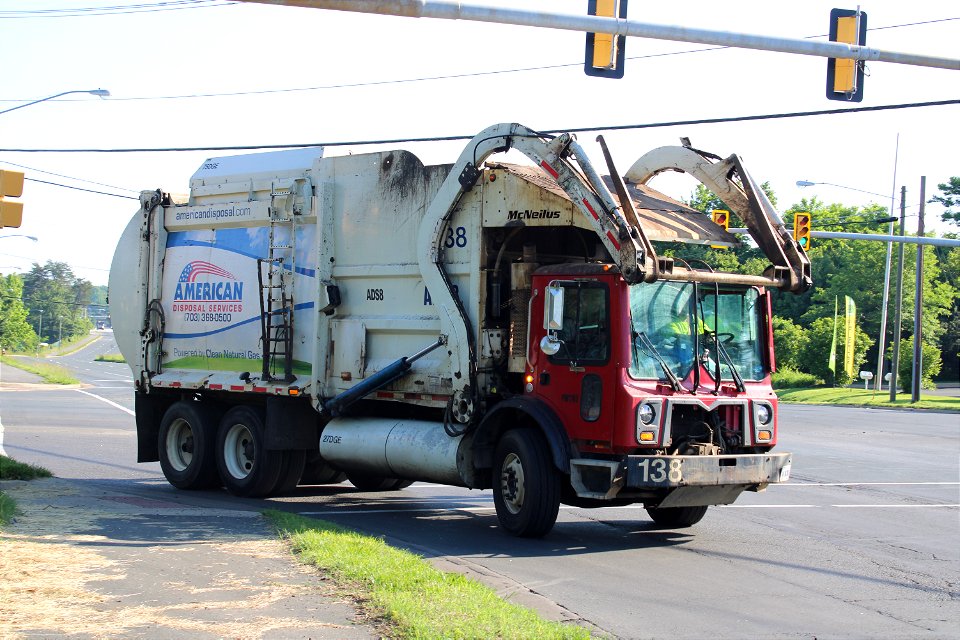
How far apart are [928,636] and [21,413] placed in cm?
2568

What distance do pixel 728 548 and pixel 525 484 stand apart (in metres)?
1.97

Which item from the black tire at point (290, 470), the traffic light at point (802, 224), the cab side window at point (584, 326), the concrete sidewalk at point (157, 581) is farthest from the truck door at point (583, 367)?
the traffic light at point (802, 224)

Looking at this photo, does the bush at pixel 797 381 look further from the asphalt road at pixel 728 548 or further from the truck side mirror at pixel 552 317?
the truck side mirror at pixel 552 317

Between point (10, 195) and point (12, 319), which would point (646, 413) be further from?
point (12, 319)

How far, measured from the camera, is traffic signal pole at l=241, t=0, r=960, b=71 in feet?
31.0

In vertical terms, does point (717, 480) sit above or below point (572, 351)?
below

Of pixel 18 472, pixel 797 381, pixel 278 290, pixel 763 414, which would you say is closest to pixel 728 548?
pixel 763 414

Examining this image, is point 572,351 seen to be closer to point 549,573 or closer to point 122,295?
point 549,573

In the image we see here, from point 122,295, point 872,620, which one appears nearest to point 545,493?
point 872,620

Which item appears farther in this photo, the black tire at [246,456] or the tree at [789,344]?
the tree at [789,344]

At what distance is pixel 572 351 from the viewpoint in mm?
10180

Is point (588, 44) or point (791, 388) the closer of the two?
point (588, 44)

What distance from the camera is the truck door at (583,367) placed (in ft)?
32.4

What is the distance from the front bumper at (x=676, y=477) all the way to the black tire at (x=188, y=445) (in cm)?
584
